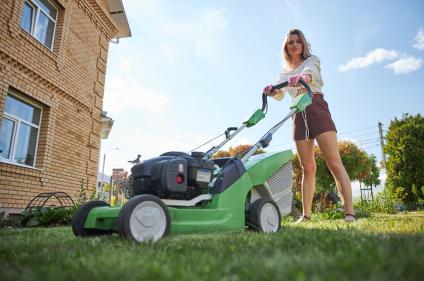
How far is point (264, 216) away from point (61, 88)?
559cm

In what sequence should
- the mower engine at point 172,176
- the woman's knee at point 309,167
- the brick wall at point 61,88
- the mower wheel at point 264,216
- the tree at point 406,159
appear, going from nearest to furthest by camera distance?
the mower engine at point 172,176
the mower wheel at point 264,216
the woman's knee at point 309,167
the brick wall at point 61,88
the tree at point 406,159

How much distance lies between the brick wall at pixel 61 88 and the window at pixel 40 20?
0.13 meters

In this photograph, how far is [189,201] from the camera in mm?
2535

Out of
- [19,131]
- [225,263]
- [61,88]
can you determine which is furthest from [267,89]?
[61,88]

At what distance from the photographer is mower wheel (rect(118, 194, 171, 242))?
200cm

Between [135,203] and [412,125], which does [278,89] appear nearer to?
[135,203]

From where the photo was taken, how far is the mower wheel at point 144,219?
200 cm

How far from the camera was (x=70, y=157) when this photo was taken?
7.20m

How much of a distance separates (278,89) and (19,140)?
4739 millimetres

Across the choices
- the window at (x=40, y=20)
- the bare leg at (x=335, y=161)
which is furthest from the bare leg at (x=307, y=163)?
the window at (x=40, y=20)

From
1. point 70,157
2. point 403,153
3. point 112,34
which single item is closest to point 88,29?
point 112,34

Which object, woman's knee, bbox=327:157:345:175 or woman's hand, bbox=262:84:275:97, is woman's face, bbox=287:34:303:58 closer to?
woman's hand, bbox=262:84:275:97

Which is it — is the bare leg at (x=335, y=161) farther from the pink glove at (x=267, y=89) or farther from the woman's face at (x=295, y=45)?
the woman's face at (x=295, y=45)

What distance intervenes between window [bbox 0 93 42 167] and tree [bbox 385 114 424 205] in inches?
548
